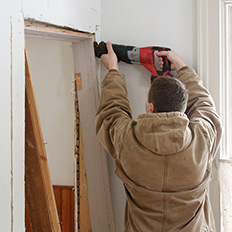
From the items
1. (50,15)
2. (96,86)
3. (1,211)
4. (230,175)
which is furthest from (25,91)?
(230,175)

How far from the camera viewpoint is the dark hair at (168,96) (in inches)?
50.3

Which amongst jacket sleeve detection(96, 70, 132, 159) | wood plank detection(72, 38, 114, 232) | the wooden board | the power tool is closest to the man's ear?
jacket sleeve detection(96, 70, 132, 159)

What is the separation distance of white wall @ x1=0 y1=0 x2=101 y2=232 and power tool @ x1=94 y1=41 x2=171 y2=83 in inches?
20.2

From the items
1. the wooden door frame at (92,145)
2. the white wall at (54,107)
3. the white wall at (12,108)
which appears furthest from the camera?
the white wall at (54,107)

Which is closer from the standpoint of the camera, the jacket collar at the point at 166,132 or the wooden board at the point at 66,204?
the jacket collar at the point at 166,132

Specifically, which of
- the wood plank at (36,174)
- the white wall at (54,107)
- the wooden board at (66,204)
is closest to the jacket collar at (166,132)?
the wood plank at (36,174)

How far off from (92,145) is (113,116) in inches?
17.0

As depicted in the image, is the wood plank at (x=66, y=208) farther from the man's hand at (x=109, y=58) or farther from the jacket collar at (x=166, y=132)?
the jacket collar at (x=166, y=132)

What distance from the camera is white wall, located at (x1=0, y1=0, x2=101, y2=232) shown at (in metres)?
1.10

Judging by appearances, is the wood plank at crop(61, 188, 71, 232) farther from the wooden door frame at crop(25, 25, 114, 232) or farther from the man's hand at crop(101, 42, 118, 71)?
the man's hand at crop(101, 42, 118, 71)

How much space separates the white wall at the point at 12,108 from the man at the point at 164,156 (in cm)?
40

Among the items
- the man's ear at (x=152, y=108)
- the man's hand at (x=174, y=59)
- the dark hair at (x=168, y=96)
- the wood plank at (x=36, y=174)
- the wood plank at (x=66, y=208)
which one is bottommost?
the wood plank at (x=66, y=208)

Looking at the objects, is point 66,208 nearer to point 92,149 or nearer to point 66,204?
point 66,204

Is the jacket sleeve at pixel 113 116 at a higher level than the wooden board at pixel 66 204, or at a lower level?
higher
